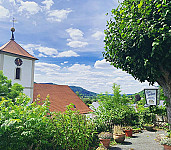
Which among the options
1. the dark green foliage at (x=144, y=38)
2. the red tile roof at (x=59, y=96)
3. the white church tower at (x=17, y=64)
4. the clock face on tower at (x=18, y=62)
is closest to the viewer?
the dark green foliage at (x=144, y=38)

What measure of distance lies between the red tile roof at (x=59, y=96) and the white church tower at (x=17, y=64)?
12.9 ft

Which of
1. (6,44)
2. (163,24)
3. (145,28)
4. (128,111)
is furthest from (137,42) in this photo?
(6,44)

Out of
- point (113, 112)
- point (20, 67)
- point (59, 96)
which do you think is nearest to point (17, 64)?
point (20, 67)

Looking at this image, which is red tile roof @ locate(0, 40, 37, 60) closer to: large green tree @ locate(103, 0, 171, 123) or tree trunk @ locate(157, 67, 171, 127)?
large green tree @ locate(103, 0, 171, 123)

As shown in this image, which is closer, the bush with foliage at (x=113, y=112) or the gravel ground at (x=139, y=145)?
the gravel ground at (x=139, y=145)

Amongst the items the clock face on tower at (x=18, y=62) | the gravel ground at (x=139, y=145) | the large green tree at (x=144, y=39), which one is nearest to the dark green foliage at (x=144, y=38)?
the large green tree at (x=144, y=39)

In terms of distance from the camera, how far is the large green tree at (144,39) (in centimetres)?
400

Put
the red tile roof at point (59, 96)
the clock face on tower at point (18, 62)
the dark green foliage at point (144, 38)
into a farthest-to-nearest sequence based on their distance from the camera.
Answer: the red tile roof at point (59, 96)
the clock face on tower at point (18, 62)
the dark green foliage at point (144, 38)

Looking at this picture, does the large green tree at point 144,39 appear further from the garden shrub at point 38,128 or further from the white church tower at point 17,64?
the white church tower at point 17,64

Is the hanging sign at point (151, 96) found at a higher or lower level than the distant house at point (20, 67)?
lower

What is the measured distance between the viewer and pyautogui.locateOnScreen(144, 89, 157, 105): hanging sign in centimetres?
996

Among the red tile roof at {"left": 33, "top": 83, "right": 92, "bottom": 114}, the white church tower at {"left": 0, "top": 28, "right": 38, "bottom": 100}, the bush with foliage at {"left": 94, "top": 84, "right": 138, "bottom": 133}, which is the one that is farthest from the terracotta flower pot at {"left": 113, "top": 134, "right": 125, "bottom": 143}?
the red tile roof at {"left": 33, "top": 83, "right": 92, "bottom": 114}

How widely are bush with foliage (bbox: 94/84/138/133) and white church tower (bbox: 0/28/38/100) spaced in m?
15.4

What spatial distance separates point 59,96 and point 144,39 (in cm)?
2660
